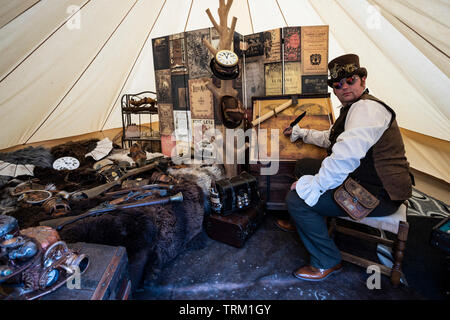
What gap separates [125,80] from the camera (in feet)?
14.1

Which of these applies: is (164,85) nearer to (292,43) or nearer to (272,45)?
(272,45)

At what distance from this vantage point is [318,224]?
166 centimetres

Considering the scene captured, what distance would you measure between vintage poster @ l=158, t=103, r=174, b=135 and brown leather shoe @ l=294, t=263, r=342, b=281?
256cm

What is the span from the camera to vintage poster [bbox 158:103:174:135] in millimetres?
3518

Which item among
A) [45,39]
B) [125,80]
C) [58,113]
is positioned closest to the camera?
[45,39]

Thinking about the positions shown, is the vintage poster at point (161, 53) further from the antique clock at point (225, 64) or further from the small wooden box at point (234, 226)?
the small wooden box at point (234, 226)

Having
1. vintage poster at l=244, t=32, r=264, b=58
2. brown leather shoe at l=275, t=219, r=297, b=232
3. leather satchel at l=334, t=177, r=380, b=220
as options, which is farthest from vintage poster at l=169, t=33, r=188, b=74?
leather satchel at l=334, t=177, r=380, b=220

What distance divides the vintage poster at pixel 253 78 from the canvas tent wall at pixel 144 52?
108cm

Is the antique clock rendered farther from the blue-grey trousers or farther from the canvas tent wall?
the canvas tent wall

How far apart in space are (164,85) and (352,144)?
276 centimetres

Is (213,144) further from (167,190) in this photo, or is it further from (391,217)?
(391,217)
